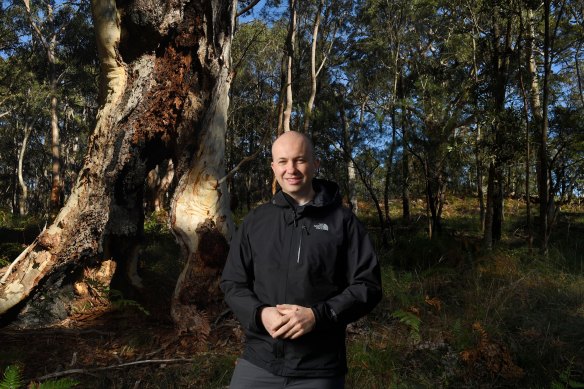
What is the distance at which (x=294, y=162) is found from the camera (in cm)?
184

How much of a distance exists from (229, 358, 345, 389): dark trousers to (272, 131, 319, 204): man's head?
2.31 ft

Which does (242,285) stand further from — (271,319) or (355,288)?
(355,288)

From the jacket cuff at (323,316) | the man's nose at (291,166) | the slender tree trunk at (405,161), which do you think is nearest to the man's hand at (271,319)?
the jacket cuff at (323,316)

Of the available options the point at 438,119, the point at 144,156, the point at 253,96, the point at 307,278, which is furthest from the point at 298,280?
the point at 253,96

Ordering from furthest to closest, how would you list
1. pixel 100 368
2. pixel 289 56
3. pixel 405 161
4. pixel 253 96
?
pixel 253 96
pixel 289 56
pixel 405 161
pixel 100 368

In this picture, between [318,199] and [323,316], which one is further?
[318,199]

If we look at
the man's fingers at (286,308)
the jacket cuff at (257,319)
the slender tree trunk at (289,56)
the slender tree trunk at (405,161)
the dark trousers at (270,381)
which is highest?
the slender tree trunk at (289,56)

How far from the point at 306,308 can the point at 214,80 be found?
405 cm

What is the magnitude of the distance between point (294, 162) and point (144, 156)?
3482 mm

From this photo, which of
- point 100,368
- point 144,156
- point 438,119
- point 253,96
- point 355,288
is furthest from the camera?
point 253,96

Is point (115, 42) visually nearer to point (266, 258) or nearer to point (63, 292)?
point (63, 292)

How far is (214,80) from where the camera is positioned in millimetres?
5188

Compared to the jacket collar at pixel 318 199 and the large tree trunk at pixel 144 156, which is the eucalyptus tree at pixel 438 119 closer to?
the large tree trunk at pixel 144 156

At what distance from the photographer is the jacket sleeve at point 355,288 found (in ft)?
5.46
